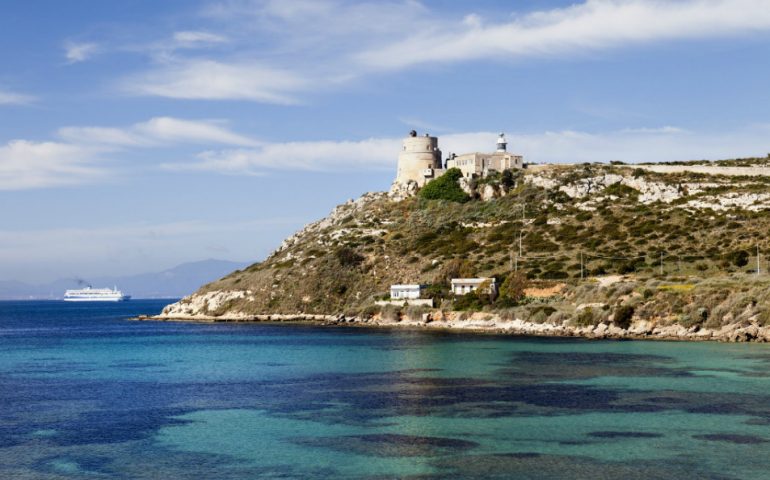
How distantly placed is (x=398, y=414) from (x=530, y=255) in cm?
7120

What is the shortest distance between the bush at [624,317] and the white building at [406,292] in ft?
99.8

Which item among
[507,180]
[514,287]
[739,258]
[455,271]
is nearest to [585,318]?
[514,287]

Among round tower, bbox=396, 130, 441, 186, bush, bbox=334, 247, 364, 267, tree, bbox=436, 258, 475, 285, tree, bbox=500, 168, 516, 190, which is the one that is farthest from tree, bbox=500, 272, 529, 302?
round tower, bbox=396, 130, 441, 186

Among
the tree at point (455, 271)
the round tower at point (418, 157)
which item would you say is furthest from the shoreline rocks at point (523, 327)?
the round tower at point (418, 157)

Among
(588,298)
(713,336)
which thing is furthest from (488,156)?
(713,336)

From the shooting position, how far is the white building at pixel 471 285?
3679 inches

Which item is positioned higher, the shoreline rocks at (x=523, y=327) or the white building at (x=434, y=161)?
the white building at (x=434, y=161)

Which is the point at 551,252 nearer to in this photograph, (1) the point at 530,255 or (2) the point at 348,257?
(1) the point at 530,255

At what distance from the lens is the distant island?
76938mm

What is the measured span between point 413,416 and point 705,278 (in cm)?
5710

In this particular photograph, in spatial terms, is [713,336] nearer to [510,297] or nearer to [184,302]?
[510,297]

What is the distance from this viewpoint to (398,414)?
3644 cm

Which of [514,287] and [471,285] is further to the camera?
[471,285]

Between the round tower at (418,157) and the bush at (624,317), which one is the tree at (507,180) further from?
the bush at (624,317)
